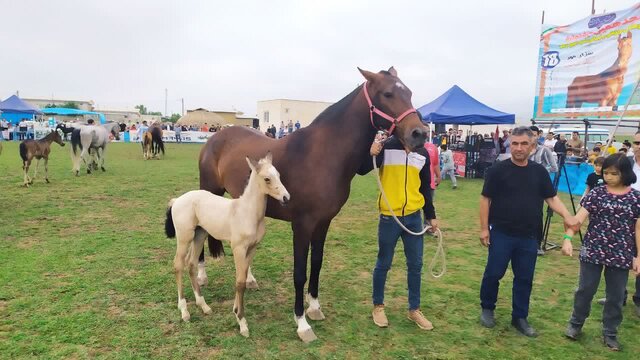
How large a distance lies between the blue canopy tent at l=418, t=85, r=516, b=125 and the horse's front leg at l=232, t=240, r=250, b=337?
12057 millimetres

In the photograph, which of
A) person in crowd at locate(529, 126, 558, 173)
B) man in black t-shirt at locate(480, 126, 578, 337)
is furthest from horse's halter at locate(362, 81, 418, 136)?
person in crowd at locate(529, 126, 558, 173)

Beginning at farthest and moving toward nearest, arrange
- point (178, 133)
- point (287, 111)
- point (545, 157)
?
point (287, 111)
point (178, 133)
point (545, 157)

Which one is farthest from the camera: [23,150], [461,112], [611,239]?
[461,112]

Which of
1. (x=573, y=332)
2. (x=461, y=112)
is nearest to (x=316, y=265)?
(x=573, y=332)

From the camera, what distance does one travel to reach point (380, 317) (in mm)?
→ 3799

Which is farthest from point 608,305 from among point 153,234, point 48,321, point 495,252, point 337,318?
point 153,234

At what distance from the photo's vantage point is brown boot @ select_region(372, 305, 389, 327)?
3.76 m

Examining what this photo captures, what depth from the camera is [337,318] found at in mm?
3920

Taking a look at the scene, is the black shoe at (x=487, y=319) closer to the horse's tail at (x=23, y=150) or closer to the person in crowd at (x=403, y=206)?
the person in crowd at (x=403, y=206)

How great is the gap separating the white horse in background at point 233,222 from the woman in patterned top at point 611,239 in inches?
105

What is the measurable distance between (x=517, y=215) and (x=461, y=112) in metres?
11.9

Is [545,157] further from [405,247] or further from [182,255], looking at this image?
[182,255]

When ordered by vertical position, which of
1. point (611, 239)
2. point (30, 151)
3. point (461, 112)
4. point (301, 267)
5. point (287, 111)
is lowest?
point (301, 267)

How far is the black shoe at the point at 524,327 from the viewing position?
3.68 m
